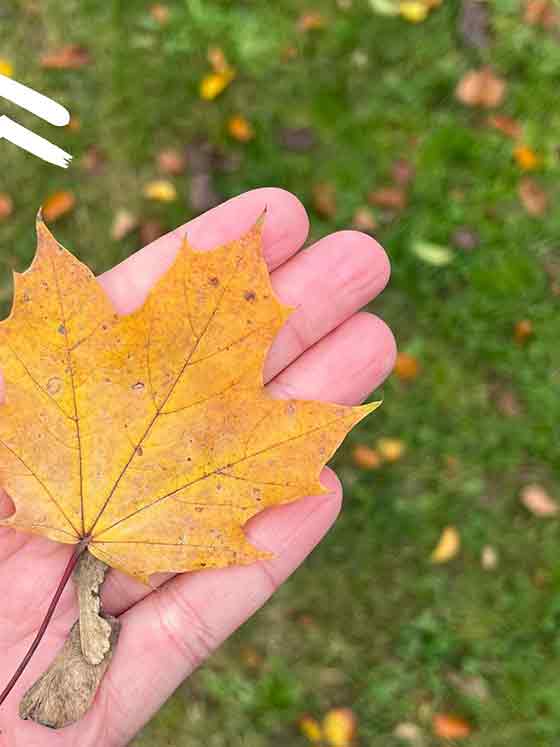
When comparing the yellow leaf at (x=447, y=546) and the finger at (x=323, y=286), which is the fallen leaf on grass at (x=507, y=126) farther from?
the yellow leaf at (x=447, y=546)

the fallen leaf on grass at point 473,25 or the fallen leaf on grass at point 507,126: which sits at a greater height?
the fallen leaf on grass at point 473,25

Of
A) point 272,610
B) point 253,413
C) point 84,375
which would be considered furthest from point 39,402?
point 272,610

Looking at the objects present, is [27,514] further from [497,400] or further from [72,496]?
[497,400]

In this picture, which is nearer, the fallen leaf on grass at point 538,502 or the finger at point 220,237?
the finger at point 220,237

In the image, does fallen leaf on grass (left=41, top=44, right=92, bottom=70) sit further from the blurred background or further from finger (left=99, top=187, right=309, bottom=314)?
finger (left=99, top=187, right=309, bottom=314)

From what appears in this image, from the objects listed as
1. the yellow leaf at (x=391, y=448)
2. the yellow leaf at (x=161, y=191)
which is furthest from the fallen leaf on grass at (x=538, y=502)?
the yellow leaf at (x=161, y=191)

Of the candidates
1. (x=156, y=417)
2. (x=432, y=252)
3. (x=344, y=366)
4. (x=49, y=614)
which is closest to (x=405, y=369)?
(x=432, y=252)
